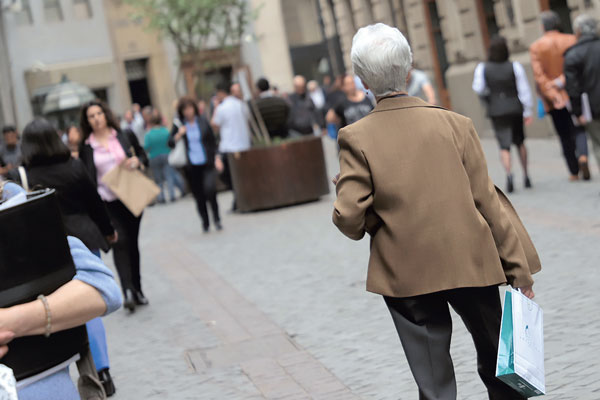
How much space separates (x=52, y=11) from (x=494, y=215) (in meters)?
35.4

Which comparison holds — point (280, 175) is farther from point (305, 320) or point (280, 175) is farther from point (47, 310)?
point (47, 310)

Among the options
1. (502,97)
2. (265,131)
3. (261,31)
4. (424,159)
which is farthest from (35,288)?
(261,31)

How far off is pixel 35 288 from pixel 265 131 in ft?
42.2

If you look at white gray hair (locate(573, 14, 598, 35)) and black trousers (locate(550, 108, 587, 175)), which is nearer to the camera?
white gray hair (locate(573, 14, 598, 35))

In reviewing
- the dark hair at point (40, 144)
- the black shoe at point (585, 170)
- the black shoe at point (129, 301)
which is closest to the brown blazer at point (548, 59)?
the black shoe at point (585, 170)

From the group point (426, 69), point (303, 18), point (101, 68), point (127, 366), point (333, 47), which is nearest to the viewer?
point (127, 366)

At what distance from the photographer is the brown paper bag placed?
29.0ft

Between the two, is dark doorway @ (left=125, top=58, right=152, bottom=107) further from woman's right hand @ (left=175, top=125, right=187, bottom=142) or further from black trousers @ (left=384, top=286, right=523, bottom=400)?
black trousers @ (left=384, top=286, right=523, bottom=400)

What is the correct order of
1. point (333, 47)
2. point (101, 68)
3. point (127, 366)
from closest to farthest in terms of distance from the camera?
point (127, 366), point (333, 47), point (101, 68)

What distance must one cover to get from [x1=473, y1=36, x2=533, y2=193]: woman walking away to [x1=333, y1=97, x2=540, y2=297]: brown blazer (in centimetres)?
874

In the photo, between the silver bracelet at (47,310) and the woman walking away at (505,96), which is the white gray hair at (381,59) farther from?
the woman walking away at (505,96)

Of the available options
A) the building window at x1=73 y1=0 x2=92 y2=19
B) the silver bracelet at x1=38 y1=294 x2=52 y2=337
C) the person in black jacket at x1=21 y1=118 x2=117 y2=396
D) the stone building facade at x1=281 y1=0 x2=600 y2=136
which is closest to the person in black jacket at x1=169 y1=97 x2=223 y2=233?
the person in black jacket at x1=21 y1=118 x2=117 y2=396

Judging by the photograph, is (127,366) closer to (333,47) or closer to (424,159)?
(424,159)

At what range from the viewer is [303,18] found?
45.2 meters
